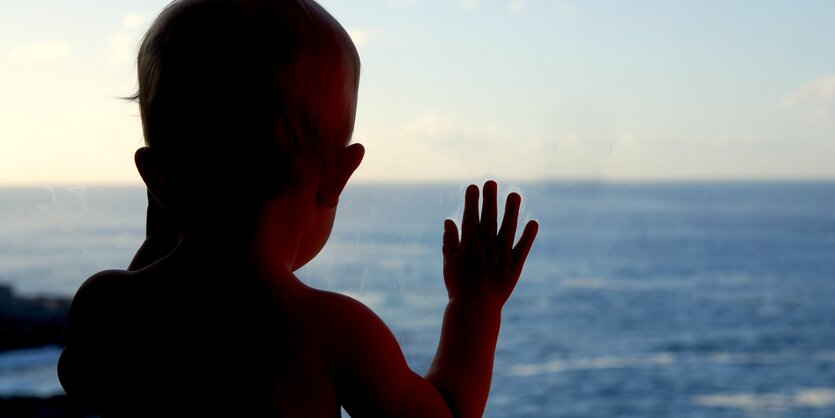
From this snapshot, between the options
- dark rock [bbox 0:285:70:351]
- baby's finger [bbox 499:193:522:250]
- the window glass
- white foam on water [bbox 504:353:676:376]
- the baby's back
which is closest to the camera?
the baby's back

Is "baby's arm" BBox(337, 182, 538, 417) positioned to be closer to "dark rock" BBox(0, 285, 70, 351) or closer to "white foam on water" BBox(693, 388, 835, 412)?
"dark rock" BBox(0, 285, 70, 351)

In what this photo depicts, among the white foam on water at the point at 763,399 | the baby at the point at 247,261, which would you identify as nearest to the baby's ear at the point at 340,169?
the baby at the point at 247,261


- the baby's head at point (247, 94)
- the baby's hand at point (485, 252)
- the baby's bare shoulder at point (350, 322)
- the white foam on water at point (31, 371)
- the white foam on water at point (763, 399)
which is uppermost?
the white foam on water at point (763, 399)

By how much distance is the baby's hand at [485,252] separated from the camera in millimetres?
535

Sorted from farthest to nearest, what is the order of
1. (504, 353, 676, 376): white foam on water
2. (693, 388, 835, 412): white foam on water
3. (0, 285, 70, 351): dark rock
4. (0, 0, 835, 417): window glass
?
(504, 353, 676, 376): white foam on water → (693, 388, 835, 412): white foam on water → (0, 285, 70, 351): dark rock → (0, 0, 835, 417): window glass

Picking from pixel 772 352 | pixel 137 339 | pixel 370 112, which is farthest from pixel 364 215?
pixel 772 352

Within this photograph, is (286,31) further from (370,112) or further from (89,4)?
(89,4)

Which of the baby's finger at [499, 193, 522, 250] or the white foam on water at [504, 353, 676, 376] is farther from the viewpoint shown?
the white foam on water at [504, 353, 676, 376]

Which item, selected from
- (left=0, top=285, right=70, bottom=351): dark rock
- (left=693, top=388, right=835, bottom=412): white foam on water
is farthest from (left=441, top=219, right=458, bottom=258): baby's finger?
(left=693, top=388, right=835, bottom=412): white foam on water

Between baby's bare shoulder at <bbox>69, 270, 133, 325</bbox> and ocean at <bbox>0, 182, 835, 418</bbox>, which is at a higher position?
ocean at <bbox>0, 182, 835, 418</bbox>

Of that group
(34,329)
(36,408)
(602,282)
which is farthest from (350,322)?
(602,282)

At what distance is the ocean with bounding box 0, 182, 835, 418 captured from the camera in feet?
2.77

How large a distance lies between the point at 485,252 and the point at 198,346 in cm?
19

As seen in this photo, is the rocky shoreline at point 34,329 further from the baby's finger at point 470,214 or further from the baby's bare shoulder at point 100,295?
the baby's finger at point 470,214
